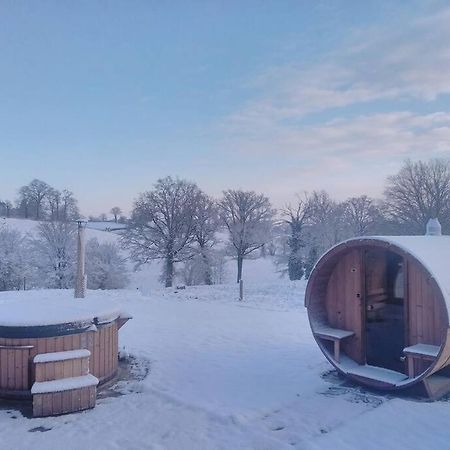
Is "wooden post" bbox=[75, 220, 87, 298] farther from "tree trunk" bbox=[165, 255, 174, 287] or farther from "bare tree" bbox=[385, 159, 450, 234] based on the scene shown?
"bare tree" bbox=[385, 159, 450, 234]

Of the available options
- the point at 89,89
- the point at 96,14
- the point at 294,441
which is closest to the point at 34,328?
the point at 294,441

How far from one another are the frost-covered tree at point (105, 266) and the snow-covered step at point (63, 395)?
2457 centimetres

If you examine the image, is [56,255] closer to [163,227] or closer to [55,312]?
[163,227]

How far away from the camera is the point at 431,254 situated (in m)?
5.85

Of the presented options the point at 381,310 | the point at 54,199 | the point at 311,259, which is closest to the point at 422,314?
the point at 381,310

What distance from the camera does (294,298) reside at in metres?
16.4

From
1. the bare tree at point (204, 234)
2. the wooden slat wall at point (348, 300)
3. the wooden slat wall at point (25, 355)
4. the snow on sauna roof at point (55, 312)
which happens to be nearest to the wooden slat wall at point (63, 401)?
the wooden slat wall at point (25, 355)

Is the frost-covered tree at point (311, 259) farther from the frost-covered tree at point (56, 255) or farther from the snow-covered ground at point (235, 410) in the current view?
the snow-covered ground at point (235, 410)

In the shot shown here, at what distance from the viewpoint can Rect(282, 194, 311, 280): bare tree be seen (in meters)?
31.0

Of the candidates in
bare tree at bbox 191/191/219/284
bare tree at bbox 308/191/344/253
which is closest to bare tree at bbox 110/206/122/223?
bare tree at bbox 191/191/219/284

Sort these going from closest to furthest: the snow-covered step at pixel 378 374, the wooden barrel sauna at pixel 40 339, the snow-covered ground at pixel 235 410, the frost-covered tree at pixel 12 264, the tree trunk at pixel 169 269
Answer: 1. the snow-covered ground at pixel 235 410
2. the wooden barrel sauna at pixel 40 339
3. the snow-covered step at pixel 378 374
4. the frost-covered tree at pixel 12 264
5. the tree trunk at pixel 169 269

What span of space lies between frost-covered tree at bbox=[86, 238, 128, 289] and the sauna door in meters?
25.0

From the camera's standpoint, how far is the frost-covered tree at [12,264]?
2725 cm

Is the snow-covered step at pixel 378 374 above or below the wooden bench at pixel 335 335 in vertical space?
below
